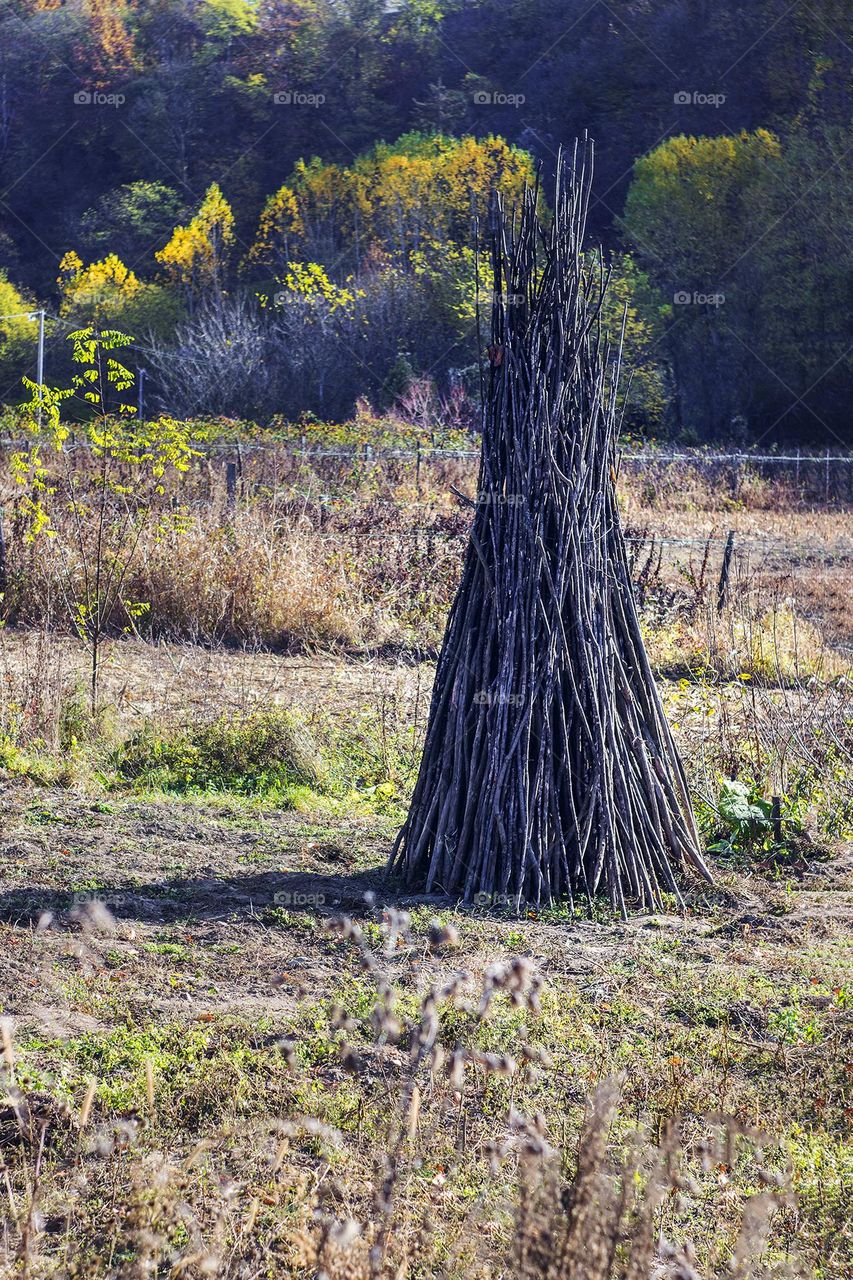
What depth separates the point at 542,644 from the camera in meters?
4.41

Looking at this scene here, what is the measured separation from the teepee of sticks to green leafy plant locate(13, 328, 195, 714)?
3064 millimetres

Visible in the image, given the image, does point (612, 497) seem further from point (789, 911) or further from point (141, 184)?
point (141, 184)

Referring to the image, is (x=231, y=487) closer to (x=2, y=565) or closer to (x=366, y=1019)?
(x=2, y=565)

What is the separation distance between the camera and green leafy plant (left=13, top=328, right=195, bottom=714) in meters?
7.52

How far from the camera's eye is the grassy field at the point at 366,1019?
239 cm

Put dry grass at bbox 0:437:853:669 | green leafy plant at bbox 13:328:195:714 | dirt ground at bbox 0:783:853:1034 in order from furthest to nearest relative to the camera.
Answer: dry grass at bbox 0:437:853:669 → green leafy plant at bbox 13:328:195:714 → dirt ground at bbox 0:783:853:1034

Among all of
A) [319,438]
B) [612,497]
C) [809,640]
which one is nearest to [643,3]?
[319,438]

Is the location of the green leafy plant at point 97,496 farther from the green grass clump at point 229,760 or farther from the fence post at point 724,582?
the fence post at point 724,582

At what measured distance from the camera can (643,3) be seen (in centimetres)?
4469

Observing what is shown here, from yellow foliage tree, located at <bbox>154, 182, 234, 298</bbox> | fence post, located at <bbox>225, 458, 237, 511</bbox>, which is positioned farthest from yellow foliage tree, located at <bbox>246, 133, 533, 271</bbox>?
fence post, located at <bbox>225, 458, 237, 511</bbox>

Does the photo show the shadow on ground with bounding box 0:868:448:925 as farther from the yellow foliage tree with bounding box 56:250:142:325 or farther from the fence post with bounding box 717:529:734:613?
the yellow foliage tree with bounding box 56:250:142:325

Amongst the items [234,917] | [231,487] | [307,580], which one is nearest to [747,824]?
[234,917]

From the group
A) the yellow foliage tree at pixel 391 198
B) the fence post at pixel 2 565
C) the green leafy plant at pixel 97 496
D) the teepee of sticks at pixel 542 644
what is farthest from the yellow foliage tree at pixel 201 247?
the teepee of sticks at pixel 542 644

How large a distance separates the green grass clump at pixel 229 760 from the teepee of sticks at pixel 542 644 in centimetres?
171
